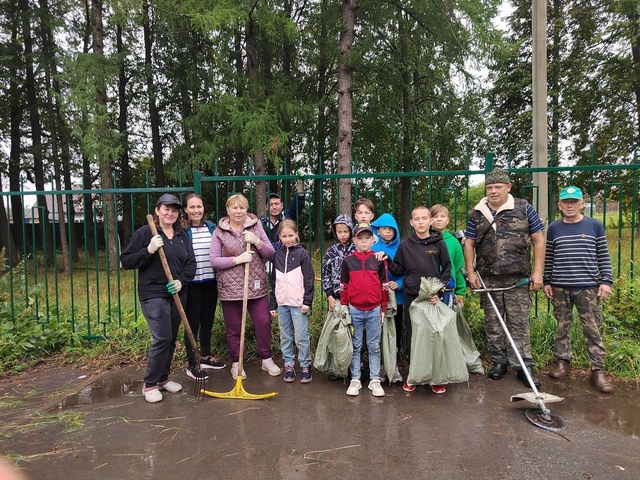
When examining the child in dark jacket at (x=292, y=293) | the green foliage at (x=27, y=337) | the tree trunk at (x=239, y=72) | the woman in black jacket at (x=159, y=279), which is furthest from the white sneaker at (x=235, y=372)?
the tree trunk at (x=239, y=72)

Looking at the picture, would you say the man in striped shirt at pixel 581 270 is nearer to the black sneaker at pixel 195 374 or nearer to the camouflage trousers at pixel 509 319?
the camouflage trousers at pixel 509 319

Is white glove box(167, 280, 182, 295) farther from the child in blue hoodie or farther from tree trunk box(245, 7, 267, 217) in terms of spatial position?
tree trunk box(245, 7, 267, 217)

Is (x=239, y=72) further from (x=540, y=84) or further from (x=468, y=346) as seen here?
(x=468, y=346)

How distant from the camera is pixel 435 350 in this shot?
3490 mm

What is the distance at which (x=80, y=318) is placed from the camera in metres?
5.53

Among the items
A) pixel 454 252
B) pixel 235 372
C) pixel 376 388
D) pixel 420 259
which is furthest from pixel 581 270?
pixel 235 372

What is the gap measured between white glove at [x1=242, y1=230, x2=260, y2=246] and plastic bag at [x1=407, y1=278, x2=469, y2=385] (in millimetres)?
1558

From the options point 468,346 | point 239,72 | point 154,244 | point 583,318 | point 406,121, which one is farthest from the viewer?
point 406,121

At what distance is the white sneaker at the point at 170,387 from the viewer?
3.77 m

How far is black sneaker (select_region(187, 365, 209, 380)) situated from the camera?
3.88 metres

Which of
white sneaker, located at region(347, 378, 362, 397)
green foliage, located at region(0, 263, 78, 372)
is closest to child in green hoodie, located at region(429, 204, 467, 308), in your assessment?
white sneaker, located at region(347, 378, 362, 397)

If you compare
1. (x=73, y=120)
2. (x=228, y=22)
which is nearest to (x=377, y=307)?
(x=228, y=22)

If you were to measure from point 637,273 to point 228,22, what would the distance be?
8.92m

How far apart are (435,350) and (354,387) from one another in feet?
2.48
